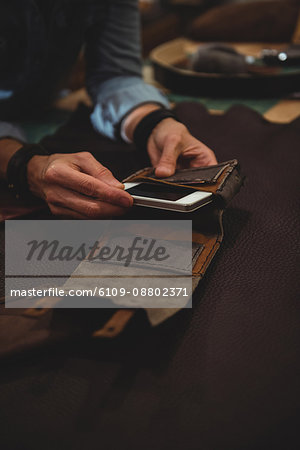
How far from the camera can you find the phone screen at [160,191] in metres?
0.48

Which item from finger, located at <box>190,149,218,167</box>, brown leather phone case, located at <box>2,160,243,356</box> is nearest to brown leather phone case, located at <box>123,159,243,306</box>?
brown leather phone case, located at <box>2,160,243,356</box>

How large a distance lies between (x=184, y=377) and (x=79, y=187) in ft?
0.93

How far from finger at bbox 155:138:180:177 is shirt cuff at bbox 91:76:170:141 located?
0.24m

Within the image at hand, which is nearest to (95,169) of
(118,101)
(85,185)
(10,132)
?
(85,185)

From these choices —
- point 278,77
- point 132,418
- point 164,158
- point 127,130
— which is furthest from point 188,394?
point 278,77

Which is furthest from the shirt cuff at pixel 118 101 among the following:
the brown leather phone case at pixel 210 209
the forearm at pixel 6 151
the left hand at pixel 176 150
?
the brown leather phone case at pixel 210 209

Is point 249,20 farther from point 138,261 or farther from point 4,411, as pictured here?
point 4,411

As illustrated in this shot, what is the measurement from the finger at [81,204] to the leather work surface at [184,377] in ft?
0.49

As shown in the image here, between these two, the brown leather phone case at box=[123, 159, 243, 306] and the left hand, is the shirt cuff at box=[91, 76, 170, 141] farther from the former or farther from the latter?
the brown leather phone case at box=[123, 159, 243, 306]

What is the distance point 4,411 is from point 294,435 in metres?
0.24

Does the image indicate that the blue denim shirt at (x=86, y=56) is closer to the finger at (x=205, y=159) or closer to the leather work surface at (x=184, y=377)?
the finger at (x=205, y=159)

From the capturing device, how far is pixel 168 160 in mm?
628

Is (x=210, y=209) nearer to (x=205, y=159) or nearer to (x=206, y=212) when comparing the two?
(x=206, y=212)

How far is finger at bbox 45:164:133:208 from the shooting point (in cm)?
49
